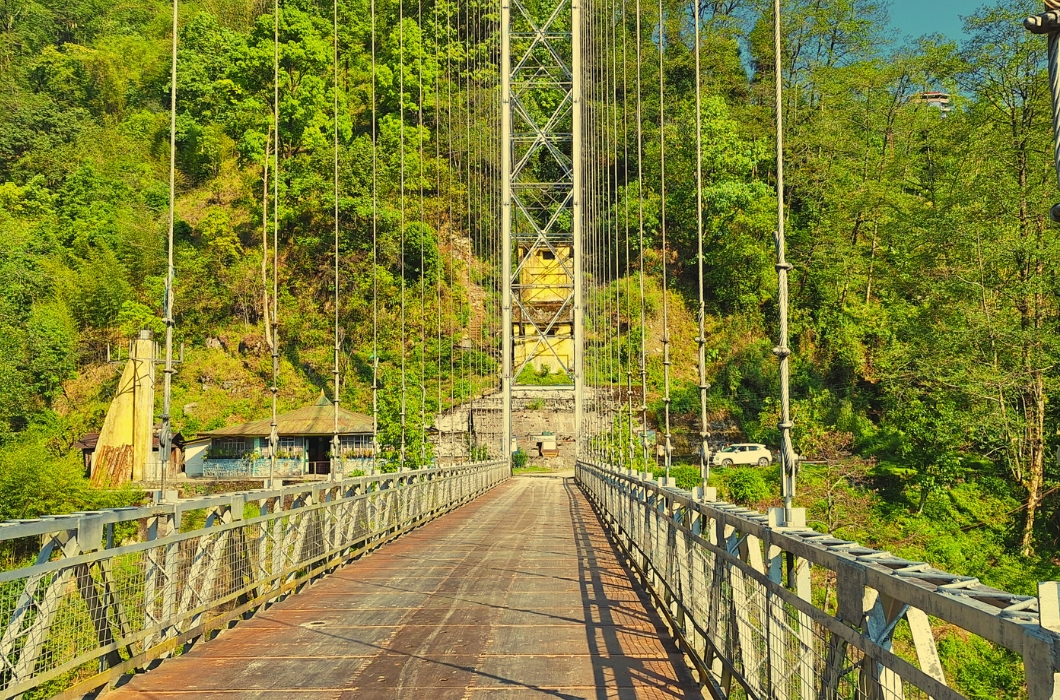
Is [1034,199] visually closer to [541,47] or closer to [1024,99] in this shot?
[1024,99]

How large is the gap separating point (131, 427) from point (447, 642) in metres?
35.5

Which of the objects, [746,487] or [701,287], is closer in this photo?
[701,287]

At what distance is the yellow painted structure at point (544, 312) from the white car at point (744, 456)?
1149cm

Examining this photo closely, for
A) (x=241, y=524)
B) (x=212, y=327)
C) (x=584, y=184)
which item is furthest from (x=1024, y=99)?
(x=212, y=327)

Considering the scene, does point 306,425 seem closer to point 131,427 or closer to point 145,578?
point 131,427

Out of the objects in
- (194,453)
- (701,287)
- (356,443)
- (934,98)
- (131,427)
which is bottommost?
(194,453)

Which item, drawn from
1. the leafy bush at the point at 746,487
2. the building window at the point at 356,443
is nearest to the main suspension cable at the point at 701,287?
the leafy bush at the point at 746,487

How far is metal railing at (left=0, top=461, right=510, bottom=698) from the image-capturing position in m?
4.98

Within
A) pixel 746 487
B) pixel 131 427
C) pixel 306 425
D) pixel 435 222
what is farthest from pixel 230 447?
pixel 746 487

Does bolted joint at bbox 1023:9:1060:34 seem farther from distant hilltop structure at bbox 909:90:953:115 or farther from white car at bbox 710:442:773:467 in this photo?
distant hilltop structure at bbox 909:90:953:115

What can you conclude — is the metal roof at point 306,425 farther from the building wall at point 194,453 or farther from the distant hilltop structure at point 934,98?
the distant hilltop structure at point 934,98

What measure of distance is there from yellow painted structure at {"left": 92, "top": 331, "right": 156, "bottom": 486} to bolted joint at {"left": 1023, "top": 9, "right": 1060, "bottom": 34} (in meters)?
38.6

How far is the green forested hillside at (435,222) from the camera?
39875 millimetres

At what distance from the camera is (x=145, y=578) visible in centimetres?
632
